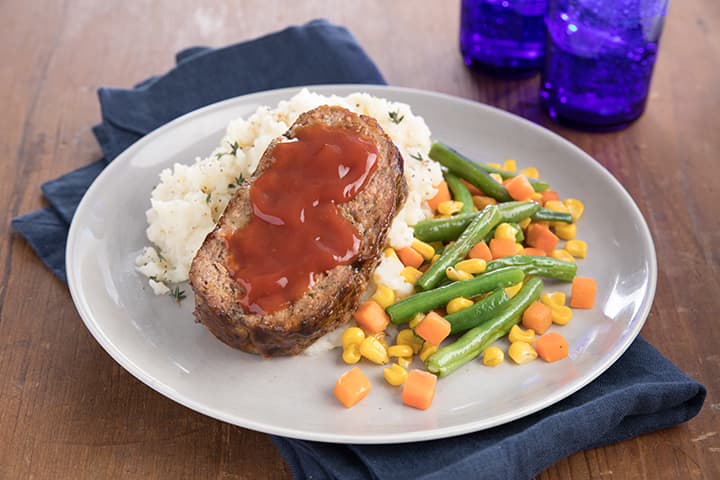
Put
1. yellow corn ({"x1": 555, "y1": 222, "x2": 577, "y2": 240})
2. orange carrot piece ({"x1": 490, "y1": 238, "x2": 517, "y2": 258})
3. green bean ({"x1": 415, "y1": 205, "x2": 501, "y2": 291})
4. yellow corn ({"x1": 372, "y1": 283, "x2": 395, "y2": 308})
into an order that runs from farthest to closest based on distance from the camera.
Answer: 1. yellow corn ({"x1": 555, "y1": 222, "x2": 577, "y2": 240})
2. orange carrot piece ({"x1": 490, "y1": 238, "x2": 517, "y2": 258})
3. green bean ({"x1": 415, "y1": 205, "x2": 501, "y2": 291})
4. yellow corn ({"x1": 372, "y1": 283, "x2": 395, "y2": 308})

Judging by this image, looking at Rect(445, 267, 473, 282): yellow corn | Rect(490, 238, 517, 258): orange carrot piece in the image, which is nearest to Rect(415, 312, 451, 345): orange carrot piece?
Rect(445, 267, 473, 282): yellow corn

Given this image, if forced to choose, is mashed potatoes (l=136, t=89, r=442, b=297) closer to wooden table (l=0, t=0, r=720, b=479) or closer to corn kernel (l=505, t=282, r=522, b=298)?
corn kernel (l=505, t=282, r=522, b=298)

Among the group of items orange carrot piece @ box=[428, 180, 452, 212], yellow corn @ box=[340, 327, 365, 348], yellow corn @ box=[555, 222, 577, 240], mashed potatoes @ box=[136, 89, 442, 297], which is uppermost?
mashed potatoes @ box=[136, 89, 442, 297]

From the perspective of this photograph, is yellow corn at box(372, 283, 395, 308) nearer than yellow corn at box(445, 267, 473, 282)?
Yes

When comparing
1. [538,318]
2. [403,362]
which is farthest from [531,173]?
[403,362]

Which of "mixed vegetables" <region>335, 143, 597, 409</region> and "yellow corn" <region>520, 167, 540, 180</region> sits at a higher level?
"mixed vegetables" <region>335, 143, 597, 409</region>

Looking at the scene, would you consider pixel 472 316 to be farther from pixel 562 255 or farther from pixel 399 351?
pixel 562 255

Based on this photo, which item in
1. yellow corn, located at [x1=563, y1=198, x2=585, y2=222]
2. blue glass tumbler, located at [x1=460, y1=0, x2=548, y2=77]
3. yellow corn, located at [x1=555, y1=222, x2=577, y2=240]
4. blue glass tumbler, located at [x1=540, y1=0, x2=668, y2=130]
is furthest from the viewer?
blue glass tumbler, located at [x1=460, y1=0, x2=548, y2=77]

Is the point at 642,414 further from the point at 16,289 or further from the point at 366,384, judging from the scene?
the point at 16,289
